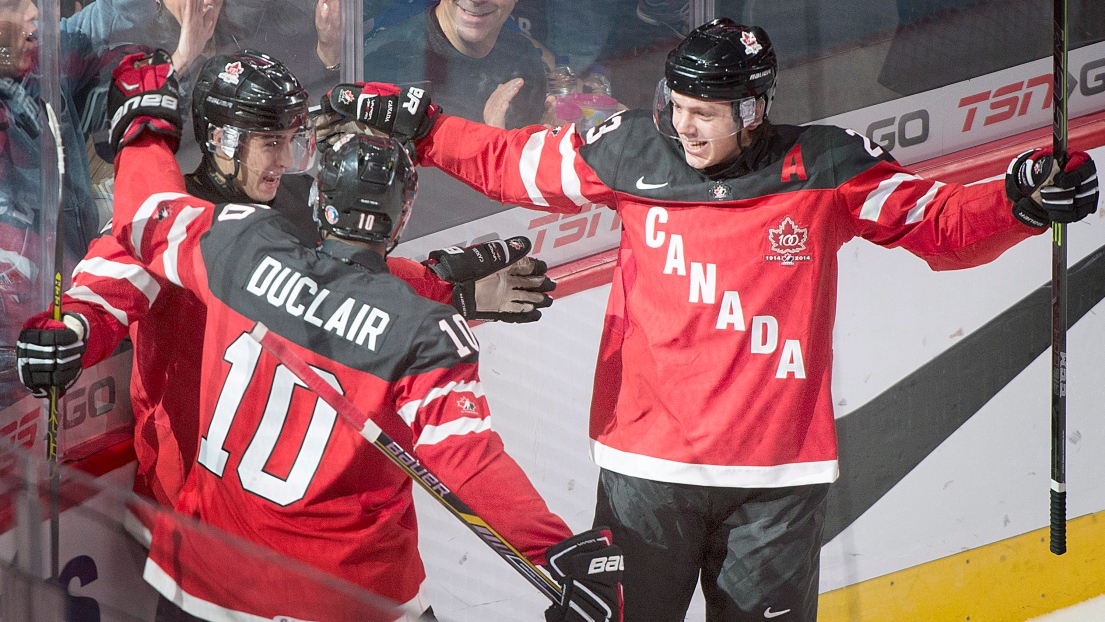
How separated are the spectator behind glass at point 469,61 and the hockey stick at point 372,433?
0.52 meters

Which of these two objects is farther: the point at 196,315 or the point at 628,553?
the point at 628,553

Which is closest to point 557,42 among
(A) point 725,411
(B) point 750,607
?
(A) point 725,411

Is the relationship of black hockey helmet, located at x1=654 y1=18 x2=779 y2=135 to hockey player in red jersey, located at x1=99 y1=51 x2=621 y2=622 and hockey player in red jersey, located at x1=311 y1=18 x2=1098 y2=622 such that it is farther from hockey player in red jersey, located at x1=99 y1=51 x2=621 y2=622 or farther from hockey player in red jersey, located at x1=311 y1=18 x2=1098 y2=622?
hockey player in red jersey, located at x1=99 y1=51 x2=621 y2=622

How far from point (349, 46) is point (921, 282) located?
4.62 feet

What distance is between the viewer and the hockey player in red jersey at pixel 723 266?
6.37 ft

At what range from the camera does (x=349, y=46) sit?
1905 mm

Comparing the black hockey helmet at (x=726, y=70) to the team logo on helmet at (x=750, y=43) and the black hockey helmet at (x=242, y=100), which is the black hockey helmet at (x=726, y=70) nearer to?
the team logo on helmet at (x=750, y=43)

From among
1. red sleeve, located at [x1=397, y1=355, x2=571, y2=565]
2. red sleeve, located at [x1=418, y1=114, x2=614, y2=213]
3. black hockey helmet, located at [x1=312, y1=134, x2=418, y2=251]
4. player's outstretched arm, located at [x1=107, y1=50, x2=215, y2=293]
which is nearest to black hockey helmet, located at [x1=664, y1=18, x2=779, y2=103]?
red sleeve, located at [x1=418, y1=114, x2=614, y2=213]

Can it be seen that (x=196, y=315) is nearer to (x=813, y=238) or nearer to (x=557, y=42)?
(x=557, y=42)

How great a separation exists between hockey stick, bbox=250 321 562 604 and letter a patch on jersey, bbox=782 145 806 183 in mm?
856

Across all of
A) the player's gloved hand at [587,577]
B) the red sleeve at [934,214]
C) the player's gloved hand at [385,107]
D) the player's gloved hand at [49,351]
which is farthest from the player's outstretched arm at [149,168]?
the red sleeve at [934,214]

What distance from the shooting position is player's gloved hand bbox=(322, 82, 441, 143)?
1847 millimetres

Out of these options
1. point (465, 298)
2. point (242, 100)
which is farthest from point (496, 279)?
point (242, 100)

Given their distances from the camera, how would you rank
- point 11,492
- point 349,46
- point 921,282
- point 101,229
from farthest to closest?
point 921,282 < point 349,46 < point 101,229 < point 11,492
